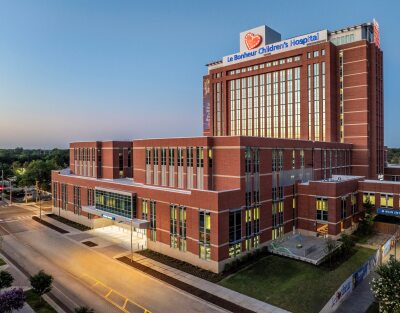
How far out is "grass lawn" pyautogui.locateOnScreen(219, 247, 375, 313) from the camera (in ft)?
106

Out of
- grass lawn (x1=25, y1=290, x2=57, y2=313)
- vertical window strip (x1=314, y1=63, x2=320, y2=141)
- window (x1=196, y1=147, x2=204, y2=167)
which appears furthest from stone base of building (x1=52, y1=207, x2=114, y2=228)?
vertical window strip (x1=314, y1=63, x2=320, y2=141)

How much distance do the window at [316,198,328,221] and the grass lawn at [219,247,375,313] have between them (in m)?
9.67

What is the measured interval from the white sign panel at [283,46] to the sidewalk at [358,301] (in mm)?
67344

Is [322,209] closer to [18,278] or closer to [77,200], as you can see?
[18,278]

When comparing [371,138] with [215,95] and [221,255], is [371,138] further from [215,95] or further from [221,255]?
[221,255]

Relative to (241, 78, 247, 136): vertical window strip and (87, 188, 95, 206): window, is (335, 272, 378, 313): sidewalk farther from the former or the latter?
(241, 78, 247, 136): vertical window strip

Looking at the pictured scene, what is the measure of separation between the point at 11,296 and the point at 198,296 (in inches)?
733

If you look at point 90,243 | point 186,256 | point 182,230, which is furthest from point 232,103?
point 186,256

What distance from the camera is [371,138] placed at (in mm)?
79500

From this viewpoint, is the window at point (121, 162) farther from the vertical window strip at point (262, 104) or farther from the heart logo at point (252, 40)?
the heart logo at point (252, 40)

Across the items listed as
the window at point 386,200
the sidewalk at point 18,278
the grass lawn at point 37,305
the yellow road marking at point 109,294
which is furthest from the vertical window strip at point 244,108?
the grass lawn at point 37,305

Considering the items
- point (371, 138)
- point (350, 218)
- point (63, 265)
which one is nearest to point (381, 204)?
point (350, 218)

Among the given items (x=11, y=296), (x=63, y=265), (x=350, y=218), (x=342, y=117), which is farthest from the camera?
(x=342, y=117)

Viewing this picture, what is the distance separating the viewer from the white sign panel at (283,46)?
80906mm
